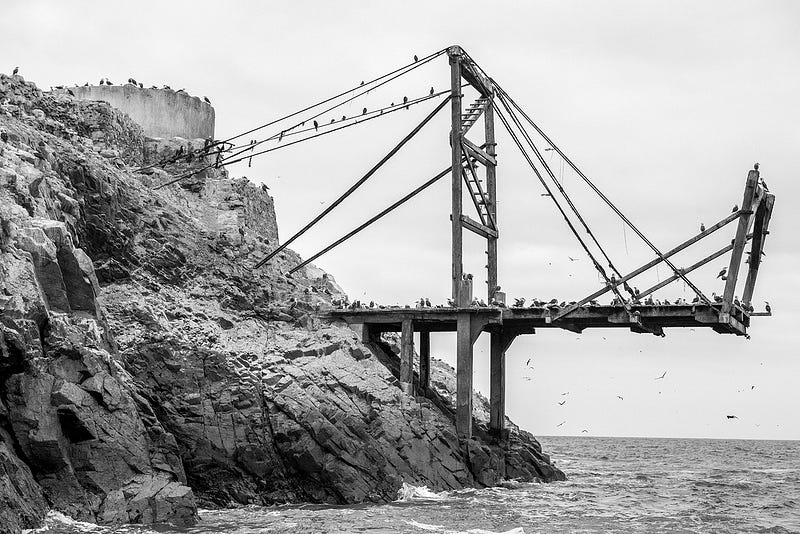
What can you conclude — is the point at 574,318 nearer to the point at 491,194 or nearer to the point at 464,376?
the point at 464,376

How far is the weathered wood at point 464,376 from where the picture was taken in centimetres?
4950

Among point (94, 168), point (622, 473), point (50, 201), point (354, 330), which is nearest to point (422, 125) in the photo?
point (354, 330)

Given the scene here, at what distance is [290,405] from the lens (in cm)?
4319

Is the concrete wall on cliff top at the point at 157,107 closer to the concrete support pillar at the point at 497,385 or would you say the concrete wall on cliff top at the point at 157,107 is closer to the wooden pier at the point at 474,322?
the wooden pier at the point at 474,322

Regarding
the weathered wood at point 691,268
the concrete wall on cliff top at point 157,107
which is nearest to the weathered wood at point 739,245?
the weathered wood at point 691,268

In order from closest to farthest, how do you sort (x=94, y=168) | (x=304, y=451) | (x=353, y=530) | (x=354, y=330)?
(x=353, y=530) < (x=304, y=451) < (x=94, y=168) < (x=354, y=330)

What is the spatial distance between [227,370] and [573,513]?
1326 centimetres

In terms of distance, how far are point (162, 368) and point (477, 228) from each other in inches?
683

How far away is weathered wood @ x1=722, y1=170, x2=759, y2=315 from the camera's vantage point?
47.3 m

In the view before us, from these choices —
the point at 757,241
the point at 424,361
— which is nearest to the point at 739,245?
the point at 757,241

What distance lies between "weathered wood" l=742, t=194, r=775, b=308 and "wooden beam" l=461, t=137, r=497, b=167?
518 inches

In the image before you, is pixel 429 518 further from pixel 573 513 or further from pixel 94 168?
pixel 94 168

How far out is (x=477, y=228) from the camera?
5372 cm

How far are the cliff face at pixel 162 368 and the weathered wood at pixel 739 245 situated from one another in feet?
37.7
